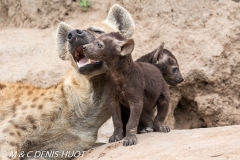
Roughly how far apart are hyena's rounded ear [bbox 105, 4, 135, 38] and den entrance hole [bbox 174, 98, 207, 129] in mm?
2069

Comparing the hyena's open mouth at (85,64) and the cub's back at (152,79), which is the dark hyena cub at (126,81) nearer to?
the cub's back at (152,79)

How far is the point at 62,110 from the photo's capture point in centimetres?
457

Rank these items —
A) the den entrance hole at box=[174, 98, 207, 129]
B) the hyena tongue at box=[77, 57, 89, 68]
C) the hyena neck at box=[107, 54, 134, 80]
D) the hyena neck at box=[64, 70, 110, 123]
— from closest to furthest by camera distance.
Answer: the hyena neck at box=[107, 54, 134, 80] < the hyena tongue at box=[77, 57, 89, 68] < the hyena neck at box=[64, 70, 110, 123] < the den entrance hole at box=[174, 98, 207, 129]

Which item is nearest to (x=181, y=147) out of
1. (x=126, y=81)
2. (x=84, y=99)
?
(x=126, y=81)

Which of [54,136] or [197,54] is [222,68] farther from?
[54,136]

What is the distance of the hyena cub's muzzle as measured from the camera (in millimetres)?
4191

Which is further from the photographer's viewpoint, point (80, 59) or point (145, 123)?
point (145, 123)

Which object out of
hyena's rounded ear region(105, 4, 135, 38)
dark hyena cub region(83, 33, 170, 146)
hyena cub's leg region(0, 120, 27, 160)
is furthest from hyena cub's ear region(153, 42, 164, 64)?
hyena cub's leg region(0, 120, 27, 160)

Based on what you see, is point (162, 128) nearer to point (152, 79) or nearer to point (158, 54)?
point (152, 79)

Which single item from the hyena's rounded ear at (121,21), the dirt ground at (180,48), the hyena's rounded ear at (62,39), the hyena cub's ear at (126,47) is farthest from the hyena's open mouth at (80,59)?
the dirt ground at (180,48)

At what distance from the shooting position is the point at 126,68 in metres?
4.04

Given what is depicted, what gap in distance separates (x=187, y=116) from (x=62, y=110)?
8.76 feet

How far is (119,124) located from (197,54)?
2502 mm

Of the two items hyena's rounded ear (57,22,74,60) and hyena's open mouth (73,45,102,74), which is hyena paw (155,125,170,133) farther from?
hyena's rounded ear (57,22,74,60)
